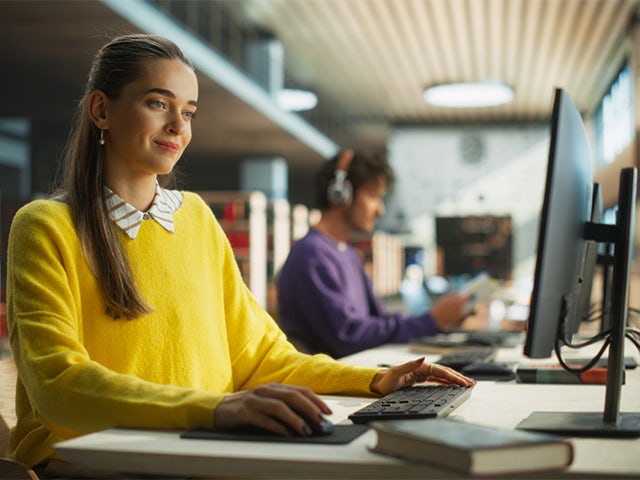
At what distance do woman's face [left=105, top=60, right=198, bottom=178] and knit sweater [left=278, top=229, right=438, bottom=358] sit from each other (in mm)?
1563

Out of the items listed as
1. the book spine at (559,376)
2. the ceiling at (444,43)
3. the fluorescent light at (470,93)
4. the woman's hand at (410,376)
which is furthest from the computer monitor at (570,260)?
the fluorescent light at (470,93)

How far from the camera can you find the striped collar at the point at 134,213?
1523 mm

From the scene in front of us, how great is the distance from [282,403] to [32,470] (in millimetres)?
466

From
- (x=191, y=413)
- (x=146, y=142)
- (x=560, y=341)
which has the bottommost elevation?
(x=191, y=413)

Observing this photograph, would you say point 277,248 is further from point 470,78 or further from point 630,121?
point 630,121

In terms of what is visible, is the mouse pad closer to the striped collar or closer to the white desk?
the white desk

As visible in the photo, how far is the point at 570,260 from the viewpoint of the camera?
1.19 m

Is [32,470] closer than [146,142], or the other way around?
[32,470]

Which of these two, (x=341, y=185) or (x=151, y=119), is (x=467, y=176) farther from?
(x=151, y=119)

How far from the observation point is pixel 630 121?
27.5 ft

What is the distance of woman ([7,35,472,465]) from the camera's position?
48.1 inches

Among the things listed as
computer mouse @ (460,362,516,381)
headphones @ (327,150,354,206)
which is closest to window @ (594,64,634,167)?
headphones @ (327,150,354,206)

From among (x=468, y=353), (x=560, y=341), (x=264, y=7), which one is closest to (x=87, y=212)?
(x=560, y=341)

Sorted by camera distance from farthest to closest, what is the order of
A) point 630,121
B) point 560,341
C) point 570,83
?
point 570,83 < point 630,121 < point 560,341
